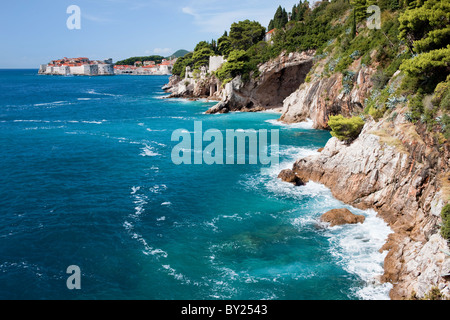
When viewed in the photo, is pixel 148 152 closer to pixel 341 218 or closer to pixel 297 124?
pixel 297 124

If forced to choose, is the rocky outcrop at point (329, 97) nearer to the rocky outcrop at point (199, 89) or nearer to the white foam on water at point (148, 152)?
the white foam on water at point (148, 152)

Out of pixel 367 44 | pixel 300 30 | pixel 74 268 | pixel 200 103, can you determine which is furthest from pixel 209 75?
pixel 74 268

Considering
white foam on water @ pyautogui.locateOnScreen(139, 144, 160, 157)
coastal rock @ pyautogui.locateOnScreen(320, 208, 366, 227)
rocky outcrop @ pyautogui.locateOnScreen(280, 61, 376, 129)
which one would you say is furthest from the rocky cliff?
coastal rock @ pyautogui.locateOnScreen(320, 208, 366, 227)

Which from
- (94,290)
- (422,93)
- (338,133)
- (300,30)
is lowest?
(94,290)

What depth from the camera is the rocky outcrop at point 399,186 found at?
17875 millimetres

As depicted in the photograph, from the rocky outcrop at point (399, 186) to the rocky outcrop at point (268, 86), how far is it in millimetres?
44774

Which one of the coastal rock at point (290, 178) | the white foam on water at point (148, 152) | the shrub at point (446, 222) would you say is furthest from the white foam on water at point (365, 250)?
the white foam on water at point (148, 152)

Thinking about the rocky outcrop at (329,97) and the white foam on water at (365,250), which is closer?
the white foam on water at (365,250)

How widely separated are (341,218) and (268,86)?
56.8 m

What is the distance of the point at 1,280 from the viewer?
766 inches

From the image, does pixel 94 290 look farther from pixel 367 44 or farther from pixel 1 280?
pixel 367 44

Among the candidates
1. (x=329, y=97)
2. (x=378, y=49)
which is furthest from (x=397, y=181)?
(x=329, y=97)

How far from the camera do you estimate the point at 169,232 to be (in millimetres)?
24688
